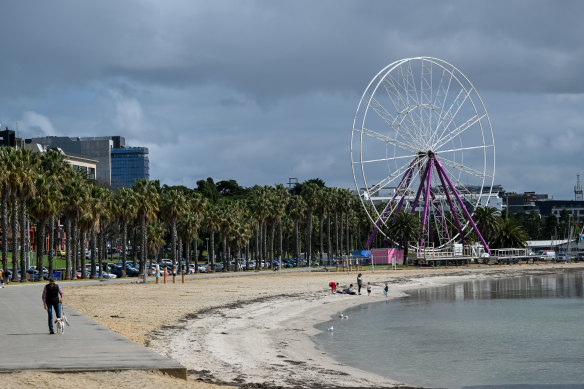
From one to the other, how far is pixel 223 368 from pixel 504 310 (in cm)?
3297

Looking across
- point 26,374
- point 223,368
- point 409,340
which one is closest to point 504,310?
point 409,340

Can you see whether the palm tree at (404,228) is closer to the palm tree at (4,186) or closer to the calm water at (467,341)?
the calm water at (467,341)

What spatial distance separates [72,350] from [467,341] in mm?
19605

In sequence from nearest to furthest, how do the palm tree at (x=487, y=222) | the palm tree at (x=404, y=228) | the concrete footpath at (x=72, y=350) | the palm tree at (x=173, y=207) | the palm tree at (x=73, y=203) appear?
1. the concrete footpath at (x=72, y=350)
2. the palm tree at (x=73, y=203)
3. the palm tree at (x=173, y=207)
4. the palm tree at (x=404, y=228)
5. the palm tree at (x=487, y=222)

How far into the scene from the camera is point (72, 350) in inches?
859

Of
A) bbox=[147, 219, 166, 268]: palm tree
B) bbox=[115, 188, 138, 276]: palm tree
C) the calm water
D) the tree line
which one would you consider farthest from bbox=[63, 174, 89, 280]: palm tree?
the calm water

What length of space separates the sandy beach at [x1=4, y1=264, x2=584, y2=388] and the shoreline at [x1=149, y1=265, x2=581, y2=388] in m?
0.03

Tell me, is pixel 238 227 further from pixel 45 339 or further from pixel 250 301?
pixel 45 339

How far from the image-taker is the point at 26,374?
18.1 m

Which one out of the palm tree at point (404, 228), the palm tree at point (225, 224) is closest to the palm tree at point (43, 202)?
the palm tree at point (225, 224)

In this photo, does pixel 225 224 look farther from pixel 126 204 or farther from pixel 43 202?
pixel 43 202

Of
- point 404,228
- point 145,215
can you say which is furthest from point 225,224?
point 404,228

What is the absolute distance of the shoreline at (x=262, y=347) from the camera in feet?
75.0

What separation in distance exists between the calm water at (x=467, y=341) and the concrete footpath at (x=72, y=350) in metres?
8.27
